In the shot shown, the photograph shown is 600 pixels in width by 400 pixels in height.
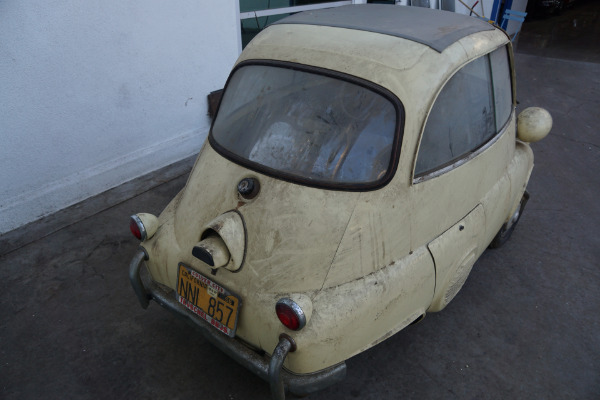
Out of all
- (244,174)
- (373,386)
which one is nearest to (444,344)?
(373,386)

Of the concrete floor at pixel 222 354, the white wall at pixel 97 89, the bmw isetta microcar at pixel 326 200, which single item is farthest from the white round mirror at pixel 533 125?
the white wall at pixel 97 89

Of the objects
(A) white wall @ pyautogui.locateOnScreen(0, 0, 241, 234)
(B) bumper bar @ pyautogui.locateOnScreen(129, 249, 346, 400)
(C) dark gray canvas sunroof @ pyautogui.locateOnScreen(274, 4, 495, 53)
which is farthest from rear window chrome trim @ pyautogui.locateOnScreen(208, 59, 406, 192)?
(A) white wall @ pyautogui.locateOnScreen(0, 0, 241, 234)

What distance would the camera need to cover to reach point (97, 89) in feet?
13.8

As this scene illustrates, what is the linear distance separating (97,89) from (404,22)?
2.92 metres

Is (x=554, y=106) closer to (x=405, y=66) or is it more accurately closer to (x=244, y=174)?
(x=405, y=66)

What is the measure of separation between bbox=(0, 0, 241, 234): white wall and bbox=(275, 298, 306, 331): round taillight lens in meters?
3.05

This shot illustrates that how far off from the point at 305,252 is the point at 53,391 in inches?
70.3

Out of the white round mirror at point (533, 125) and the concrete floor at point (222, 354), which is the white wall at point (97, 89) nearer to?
the concrete floor at point (222, 354)

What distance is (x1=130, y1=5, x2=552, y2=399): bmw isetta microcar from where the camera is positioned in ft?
7.25

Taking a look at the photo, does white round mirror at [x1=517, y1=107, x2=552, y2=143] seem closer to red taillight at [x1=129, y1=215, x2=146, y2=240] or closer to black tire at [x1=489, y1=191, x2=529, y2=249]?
black tire at [x1=489, y1=191, x2=529, y2=249]

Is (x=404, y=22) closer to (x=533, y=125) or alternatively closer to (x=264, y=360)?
(x=533, y=125)

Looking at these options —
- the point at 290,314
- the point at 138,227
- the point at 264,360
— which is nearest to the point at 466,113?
the point at 290,314

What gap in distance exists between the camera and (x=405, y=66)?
2.36 meters

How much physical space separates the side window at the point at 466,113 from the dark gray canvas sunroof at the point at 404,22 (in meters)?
0.21
